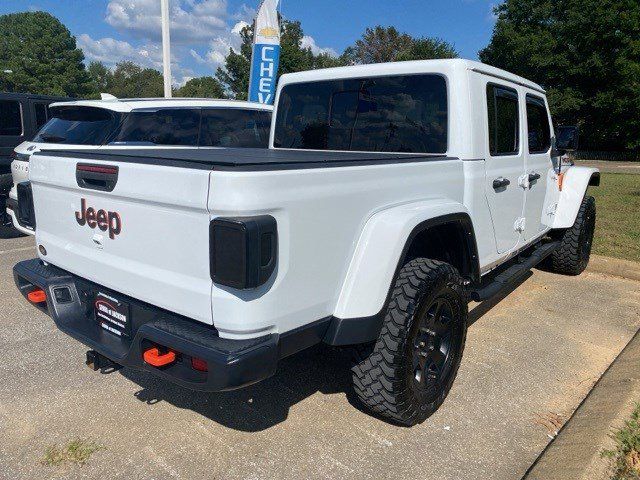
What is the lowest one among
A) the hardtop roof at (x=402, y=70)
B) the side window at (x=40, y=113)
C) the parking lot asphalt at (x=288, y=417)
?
the parking lot asphalt at (x=288, y=417)

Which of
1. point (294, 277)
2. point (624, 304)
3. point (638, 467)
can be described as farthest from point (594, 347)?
point (294, 277)

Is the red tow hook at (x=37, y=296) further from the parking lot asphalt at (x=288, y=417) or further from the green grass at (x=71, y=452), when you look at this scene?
the green grass at (x=71, y=452)

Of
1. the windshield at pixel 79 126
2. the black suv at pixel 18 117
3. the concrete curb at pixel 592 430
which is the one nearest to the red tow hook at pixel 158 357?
the concrete curb at pixel 592 430

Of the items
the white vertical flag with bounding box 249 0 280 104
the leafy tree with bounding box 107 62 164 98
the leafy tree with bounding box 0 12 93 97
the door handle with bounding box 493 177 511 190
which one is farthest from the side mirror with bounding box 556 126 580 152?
the leafy tree with bounding box 107 62 164 98

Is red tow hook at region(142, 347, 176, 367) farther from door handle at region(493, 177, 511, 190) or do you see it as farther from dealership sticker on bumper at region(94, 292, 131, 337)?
door handle at region(493, 177, 511, 190)

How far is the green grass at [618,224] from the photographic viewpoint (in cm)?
661

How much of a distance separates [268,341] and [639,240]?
6.97 m

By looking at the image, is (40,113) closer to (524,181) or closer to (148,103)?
(148,103)

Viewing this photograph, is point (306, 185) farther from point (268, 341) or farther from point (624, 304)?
point (624, 304)

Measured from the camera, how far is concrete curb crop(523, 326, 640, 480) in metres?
2.30

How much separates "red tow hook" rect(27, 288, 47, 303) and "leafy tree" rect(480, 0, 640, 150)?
42.3m

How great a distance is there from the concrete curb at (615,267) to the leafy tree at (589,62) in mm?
37325

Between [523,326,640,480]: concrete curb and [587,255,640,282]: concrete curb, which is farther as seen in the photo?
[587,255,640,282]: concrete curb

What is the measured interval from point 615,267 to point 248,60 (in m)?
50.5
